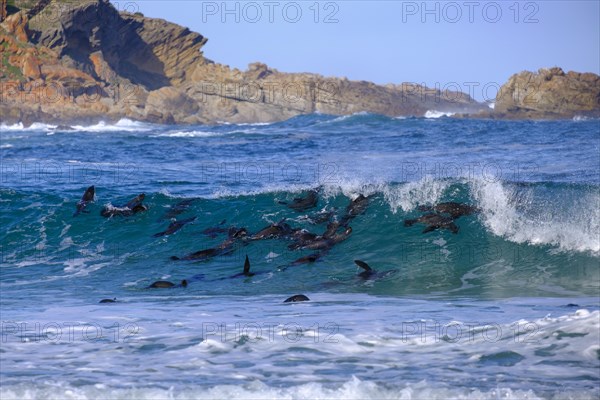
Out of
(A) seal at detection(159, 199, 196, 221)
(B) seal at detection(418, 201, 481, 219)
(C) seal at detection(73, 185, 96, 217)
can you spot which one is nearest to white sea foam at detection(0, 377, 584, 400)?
(B) seal at detection(418, 201, 481, 219)

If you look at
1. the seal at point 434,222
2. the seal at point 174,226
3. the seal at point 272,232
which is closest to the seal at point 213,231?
the seal at point 174,226

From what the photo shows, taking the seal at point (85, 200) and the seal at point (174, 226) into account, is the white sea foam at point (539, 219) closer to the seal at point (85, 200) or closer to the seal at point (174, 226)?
the seal at point (174, 226)

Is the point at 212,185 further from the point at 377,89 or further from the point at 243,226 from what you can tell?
the point at 377,89

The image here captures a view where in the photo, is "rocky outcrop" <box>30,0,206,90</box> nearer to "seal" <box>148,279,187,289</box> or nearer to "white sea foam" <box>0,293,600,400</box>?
"seal" <box>148,279,187,289</box>

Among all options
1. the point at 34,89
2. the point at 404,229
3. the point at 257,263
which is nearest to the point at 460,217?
the point at 404,229

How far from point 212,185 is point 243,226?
488 cm

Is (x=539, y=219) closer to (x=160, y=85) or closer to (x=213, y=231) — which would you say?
(x=213, y=231)

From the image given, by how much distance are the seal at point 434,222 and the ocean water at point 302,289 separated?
0.14 m

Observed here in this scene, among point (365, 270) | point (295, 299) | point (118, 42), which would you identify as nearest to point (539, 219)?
point (365, 270)

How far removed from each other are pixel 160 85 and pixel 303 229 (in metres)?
92.5

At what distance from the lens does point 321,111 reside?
319 feet

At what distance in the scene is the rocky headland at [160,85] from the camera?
7688 centimetres

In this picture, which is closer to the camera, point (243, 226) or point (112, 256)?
point (112, 256)

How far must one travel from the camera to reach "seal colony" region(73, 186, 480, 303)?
11.8 m
